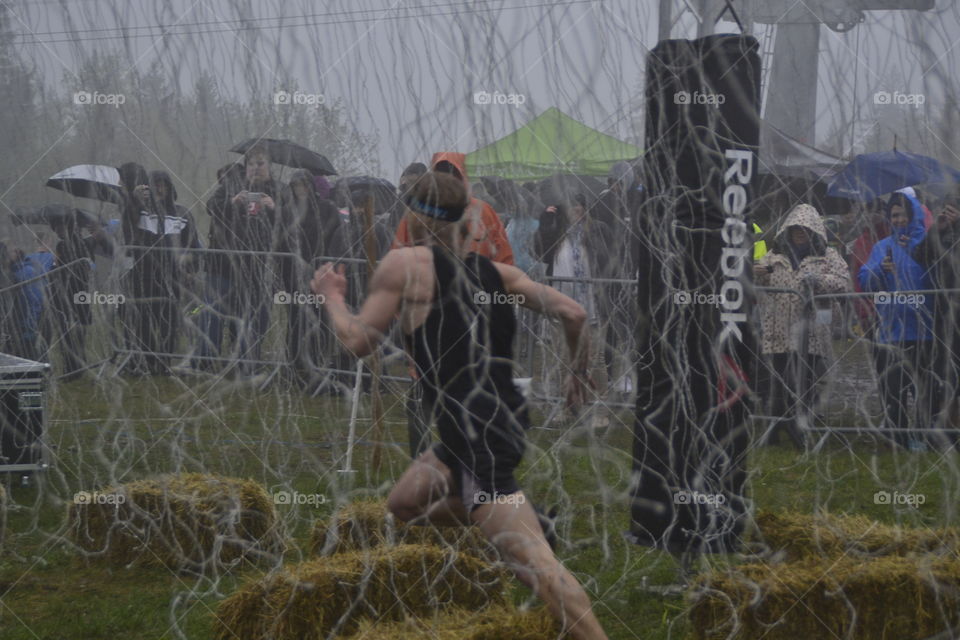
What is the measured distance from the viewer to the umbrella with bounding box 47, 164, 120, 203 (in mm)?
4594

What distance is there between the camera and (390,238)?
4.56 metres

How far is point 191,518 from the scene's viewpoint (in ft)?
16.0

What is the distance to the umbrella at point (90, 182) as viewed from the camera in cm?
459

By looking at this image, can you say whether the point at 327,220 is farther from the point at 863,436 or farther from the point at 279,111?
the point at 863,436

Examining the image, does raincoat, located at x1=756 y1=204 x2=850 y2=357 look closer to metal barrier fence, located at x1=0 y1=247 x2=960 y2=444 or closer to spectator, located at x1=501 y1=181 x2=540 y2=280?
metal barrier fence, located at x1=0 y1=247 x2=960 y2=444

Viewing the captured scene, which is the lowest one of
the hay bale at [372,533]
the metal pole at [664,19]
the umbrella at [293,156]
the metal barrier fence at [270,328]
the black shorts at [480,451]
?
the hay bale at [372,533]

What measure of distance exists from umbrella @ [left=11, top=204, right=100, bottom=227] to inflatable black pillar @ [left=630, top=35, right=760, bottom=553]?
214 centimetres

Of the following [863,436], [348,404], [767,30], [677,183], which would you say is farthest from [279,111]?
[863,436]

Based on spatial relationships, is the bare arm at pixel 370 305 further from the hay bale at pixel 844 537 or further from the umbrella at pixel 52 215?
the hay bale at pixel 844 537

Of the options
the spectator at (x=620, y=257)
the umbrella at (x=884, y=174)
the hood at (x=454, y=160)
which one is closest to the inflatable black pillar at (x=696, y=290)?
the spectator at (x=620, y=257)

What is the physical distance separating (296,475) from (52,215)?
1.40 m

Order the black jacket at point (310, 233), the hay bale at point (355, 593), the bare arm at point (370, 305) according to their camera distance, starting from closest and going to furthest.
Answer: the bare arm at point (370, 305), the hay bale at point (355, 593), the black jacket at point (310, 233)

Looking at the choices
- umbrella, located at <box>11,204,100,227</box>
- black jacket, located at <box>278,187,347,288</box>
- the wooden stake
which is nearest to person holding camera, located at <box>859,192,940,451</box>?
the wooden stake

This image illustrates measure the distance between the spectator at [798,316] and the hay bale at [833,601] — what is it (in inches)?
31.2
